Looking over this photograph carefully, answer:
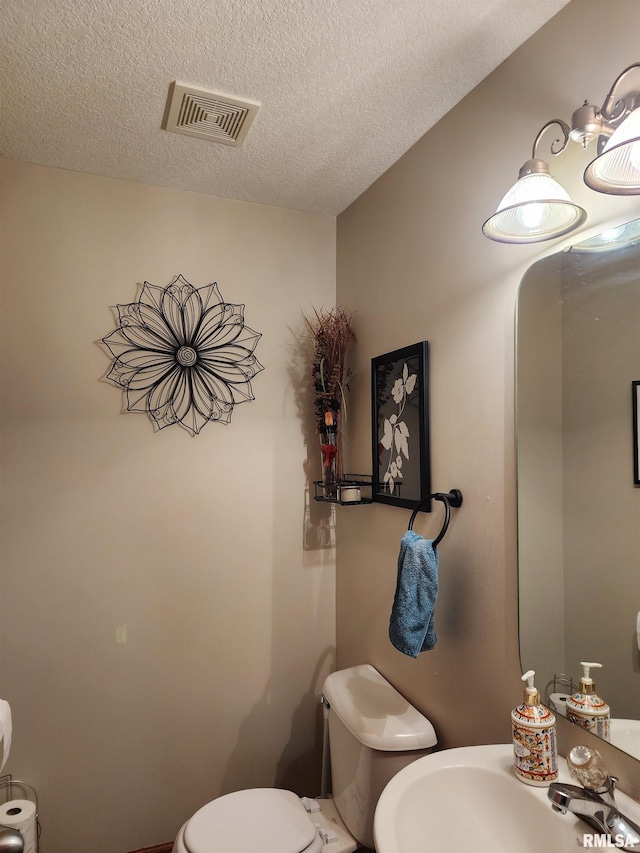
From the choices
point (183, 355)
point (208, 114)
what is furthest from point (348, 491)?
point (208, 114)

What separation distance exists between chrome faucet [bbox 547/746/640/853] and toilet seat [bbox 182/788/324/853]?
2.74 feet

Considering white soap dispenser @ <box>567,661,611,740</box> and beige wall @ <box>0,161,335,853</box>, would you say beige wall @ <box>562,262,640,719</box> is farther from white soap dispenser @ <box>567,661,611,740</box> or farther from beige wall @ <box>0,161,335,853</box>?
beige wall @ <box>0,161,335,853</box>

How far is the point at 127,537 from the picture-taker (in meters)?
1.95

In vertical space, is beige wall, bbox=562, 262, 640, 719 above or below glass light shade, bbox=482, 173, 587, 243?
below

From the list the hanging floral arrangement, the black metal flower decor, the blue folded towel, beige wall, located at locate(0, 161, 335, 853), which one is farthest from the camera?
the hanging floral arrangement

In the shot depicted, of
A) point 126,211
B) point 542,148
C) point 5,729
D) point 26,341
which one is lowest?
point 5,729

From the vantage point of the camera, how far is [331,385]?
2.13 m

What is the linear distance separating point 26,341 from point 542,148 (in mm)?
1707

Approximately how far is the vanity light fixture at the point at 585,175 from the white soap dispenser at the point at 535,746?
1.02 metres

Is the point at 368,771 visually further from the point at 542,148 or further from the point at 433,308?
the point at 542,148

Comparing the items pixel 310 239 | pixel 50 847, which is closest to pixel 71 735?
pixel 50 847

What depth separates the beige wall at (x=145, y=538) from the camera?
6.02 feet

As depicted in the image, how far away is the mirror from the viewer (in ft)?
3.36

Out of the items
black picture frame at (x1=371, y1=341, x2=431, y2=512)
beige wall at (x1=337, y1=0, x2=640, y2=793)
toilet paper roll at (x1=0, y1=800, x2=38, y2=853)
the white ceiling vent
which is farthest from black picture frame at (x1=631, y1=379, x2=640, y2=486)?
toilet paper roll at (x1=0, y1=800, x2=38, y2=853)
